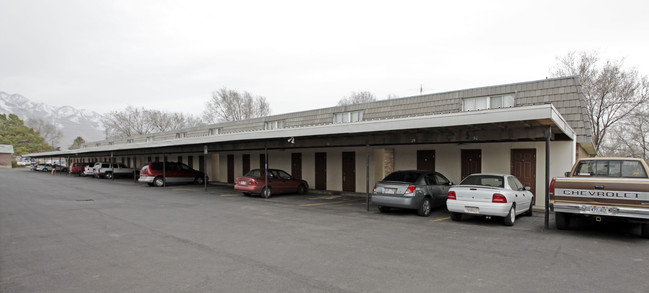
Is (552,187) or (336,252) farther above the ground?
(552,187)

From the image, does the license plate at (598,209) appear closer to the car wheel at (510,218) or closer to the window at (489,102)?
the car wheel at (510,218)

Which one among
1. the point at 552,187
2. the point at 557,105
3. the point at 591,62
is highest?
the point at 591,62

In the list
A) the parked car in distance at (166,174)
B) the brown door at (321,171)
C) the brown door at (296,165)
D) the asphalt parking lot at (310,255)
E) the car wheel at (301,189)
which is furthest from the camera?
the parked car in distance at (166,174)

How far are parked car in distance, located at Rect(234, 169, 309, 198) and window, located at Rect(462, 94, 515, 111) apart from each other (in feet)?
29.5

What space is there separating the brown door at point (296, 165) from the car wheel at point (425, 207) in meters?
11.1

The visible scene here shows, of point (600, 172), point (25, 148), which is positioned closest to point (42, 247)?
point (600, 172)

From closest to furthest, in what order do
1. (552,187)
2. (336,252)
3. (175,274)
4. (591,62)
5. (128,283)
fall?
(128,283) → (175,274) → (336,252) → (552,187) → (591,62)

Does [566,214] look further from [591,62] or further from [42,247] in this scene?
[591,62]

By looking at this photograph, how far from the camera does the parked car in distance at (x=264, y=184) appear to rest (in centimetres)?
1609

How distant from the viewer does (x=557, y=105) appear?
13.1 metres

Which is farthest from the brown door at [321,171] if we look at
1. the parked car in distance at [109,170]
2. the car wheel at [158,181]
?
the parked car in distance at [109,170]

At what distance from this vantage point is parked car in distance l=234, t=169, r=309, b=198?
16.1 m

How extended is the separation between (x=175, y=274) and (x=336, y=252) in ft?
8.66

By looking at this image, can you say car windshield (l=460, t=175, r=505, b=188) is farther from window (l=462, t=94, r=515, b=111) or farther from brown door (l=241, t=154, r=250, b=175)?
brown door (l=241, t=154, r=250, b=175)
